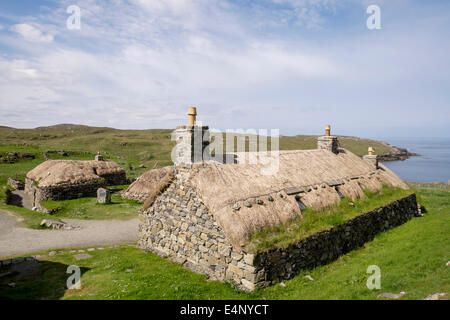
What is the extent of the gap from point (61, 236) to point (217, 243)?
12.5 meters

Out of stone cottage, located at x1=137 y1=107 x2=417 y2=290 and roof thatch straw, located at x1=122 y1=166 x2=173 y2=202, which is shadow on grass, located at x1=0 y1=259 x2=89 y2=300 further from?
roof thatch straw, located at x1=122 y1=166 x2=173 y2=202

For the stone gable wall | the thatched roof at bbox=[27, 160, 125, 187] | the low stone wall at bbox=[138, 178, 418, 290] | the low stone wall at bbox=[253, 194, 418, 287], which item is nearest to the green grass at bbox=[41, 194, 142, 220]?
the thatched roof at bbox=[27, 160, 125, 187]

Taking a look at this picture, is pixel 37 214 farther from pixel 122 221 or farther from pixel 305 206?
pixel 305 206

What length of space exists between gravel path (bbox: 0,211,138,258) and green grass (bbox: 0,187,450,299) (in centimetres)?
279

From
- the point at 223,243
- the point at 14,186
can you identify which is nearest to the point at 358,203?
the point at 223,243

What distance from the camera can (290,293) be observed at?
9070 mm

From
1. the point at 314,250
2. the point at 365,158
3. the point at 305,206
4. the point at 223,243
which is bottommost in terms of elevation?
the point at 314,250

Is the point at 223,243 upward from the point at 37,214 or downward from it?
upward

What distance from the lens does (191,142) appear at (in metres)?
11.6

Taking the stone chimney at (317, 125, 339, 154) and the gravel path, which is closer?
the gravel path

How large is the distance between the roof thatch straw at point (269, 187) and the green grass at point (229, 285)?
2.27 meters

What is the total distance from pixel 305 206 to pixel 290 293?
4.32 metres

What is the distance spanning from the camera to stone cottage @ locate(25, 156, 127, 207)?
1025 inches

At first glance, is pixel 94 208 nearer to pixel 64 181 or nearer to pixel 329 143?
pixel 64 181
